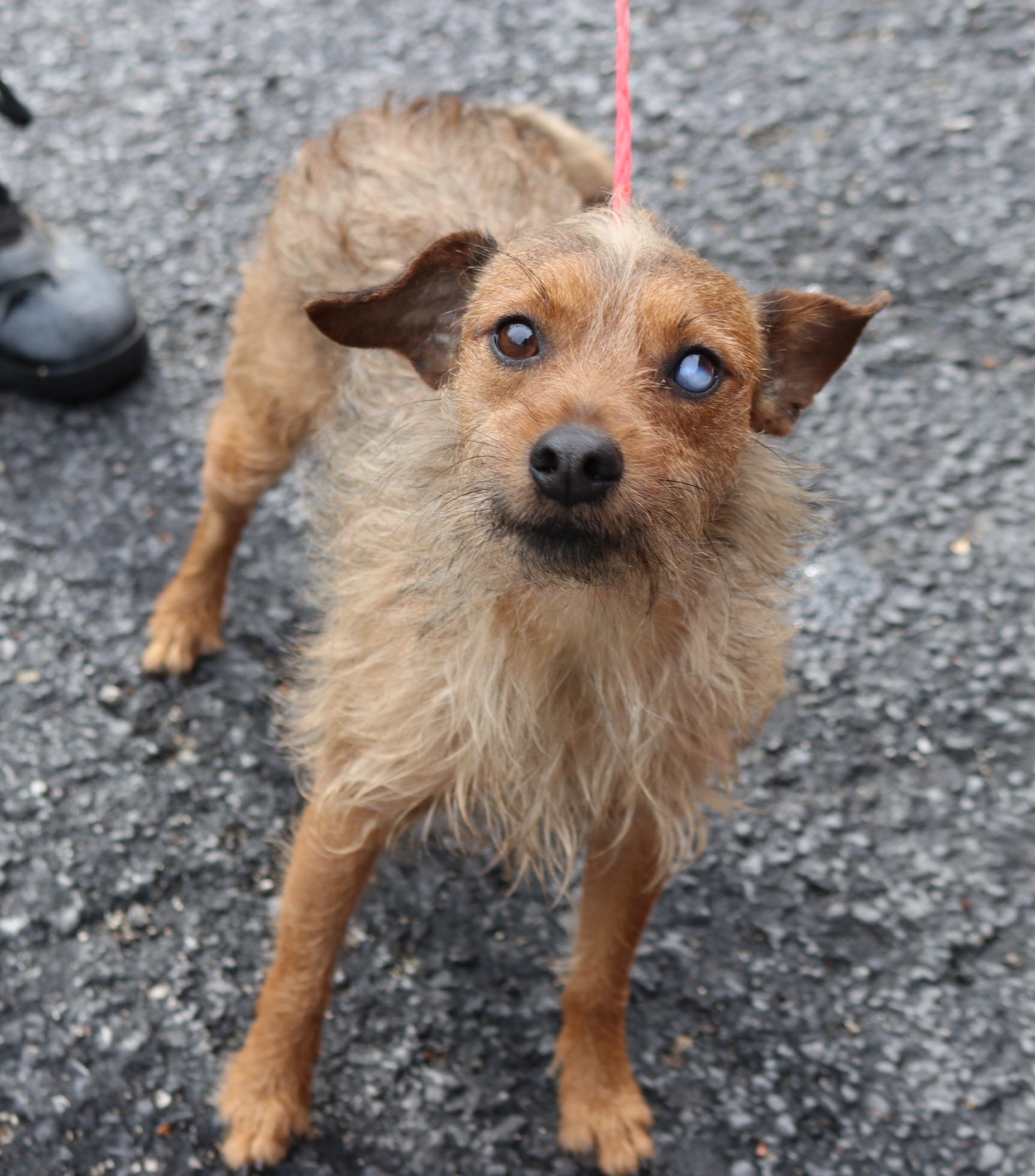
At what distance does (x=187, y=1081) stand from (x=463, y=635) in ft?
4.76

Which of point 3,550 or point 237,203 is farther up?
point 237,203

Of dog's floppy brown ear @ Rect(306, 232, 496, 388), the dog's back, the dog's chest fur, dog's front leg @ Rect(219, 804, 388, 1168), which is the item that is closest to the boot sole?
the dog's back

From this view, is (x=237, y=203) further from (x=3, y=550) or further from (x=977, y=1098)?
(x=977, y=1098)

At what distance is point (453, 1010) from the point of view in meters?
3.06

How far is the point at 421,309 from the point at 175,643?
173 centimetres

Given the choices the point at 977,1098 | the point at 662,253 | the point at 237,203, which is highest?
the point at 662,253

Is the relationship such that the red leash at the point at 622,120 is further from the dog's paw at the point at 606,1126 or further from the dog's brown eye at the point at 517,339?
the dog's paw at the point at 606,1126

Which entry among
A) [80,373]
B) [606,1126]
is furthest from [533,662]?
[80,373]

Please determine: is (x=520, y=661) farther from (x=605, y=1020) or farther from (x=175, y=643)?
(x=175, y=643)

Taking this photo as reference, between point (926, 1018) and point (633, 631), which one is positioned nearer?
point (633, 631)

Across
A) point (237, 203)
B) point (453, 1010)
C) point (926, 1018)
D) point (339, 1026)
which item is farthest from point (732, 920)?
point (237, 203)

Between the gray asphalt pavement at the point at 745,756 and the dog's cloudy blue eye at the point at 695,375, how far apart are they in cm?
64

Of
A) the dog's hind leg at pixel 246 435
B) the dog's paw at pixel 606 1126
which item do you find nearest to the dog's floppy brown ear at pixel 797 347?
the dog's hind leg at pixel 246 435

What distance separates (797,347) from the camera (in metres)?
2.40
